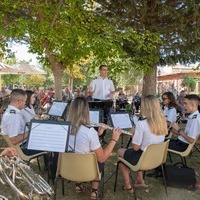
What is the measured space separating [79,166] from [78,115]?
25.2 inches

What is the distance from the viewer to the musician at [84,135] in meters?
3.60

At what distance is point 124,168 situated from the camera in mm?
4227

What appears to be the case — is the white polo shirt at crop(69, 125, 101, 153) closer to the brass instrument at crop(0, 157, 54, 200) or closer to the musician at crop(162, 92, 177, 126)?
the brass instrument at crop(0, 157, 54, 200)

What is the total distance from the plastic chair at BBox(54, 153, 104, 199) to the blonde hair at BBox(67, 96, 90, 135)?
1.20 ft

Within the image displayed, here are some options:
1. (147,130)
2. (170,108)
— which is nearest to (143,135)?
(147,130)

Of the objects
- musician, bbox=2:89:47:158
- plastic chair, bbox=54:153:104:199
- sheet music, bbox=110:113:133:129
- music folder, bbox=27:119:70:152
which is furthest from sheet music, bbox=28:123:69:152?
sheet music, bbox=110:113:133:129

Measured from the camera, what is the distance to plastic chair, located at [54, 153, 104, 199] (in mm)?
3352

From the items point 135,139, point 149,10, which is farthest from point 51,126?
point 149,10

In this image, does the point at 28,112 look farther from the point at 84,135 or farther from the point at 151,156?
the point at 151,156

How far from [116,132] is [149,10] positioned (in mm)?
7248

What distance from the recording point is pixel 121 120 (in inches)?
220

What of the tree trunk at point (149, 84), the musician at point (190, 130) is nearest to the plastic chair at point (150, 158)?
the musician at point (190, 130)

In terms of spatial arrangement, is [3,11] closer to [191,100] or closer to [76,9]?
[76,9]

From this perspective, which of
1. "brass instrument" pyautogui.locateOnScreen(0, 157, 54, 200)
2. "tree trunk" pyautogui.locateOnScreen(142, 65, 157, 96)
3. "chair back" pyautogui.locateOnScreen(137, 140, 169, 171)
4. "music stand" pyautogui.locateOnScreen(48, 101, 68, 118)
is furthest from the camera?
"tree trunk" pyautogui.locateOnScreen(142, 65, 157, 96)
